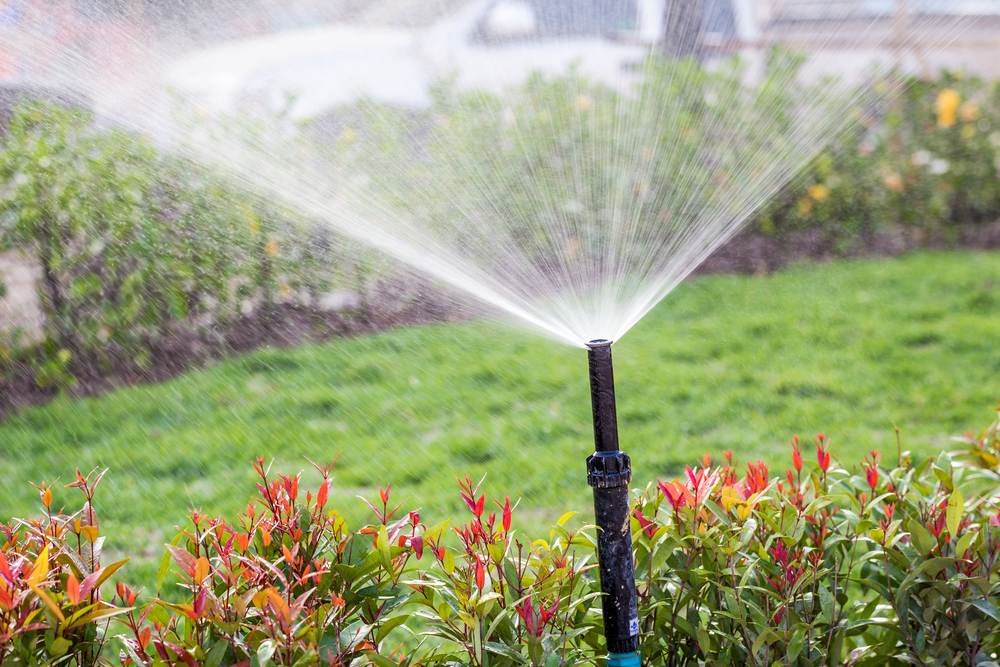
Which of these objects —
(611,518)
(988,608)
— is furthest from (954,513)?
(611,518)

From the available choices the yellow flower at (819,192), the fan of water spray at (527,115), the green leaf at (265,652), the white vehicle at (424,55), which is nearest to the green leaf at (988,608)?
the fan of water spray at (527,115)

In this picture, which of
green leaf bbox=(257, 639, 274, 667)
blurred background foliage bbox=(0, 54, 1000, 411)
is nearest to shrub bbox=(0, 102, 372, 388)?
blurred background foliage bbox=(0, 54, 1000, 411)

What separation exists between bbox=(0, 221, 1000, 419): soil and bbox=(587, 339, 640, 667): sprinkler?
3.84 metres

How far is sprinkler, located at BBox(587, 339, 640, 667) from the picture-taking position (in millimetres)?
1994

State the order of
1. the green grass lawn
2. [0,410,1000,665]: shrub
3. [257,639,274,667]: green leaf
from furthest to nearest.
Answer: the green grass lawn < [0,410,1000,665]: shrub < [257,639,274,667]: green leaf

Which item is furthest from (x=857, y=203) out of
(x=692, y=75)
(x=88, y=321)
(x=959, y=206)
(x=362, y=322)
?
(x=88, y=321)

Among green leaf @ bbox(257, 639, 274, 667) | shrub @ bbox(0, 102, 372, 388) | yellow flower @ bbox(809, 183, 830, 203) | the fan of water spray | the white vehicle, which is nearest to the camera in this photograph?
green leaf @ bbox(257, 639, 274, 667)

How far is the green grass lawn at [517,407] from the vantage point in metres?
4.38

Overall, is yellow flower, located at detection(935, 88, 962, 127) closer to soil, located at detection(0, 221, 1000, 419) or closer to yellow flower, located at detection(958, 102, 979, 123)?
yellow flower, located at detection(958, 102, 979, 123)

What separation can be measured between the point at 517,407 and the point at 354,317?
55.4 inches

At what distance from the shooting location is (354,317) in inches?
240

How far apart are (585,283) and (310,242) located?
138 inches

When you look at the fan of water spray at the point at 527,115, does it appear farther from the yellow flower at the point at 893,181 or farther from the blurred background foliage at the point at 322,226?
the yellow flower at the point at 893,181

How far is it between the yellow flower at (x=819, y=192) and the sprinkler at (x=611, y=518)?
5.56 m
